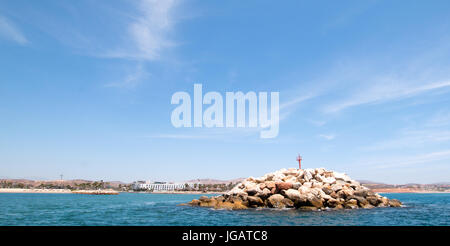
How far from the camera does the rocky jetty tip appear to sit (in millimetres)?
37969

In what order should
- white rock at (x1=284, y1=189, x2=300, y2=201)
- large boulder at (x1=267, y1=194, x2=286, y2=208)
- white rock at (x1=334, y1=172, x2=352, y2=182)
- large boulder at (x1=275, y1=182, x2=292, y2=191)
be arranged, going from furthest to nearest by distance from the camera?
white rock at (x1=334, y1=172, x2=352, y2=182)
large boulder at (x1=275, y1=182, x2=292, y2=191)
large boulder at (x1=267, y1=194, x2=286, y2=208)
white rock at (x1=284, y1=189, x2=300, y2=201)

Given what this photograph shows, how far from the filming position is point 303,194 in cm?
3788

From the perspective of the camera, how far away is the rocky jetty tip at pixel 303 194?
37969 mm

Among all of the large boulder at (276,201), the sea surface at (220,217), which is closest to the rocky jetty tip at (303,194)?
the large boulder at (276,201)

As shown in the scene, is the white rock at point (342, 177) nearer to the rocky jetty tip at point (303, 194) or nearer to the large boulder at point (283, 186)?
the rocky jetty tip at point (303, 194)

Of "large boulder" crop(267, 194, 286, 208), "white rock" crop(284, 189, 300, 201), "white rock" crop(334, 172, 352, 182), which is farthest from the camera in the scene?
"white rock" crop(334, 172, 352, 182)

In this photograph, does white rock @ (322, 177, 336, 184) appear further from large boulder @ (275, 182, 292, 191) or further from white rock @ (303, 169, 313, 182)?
large boulder @ (275, 182, 292, 191)

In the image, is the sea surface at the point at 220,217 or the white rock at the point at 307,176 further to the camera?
the white rock at the point at 307,176

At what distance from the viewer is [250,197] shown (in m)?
40.3

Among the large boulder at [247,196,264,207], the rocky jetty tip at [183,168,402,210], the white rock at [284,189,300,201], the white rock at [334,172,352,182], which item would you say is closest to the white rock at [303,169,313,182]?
the rocky jetty tip at [183,168,402,210]

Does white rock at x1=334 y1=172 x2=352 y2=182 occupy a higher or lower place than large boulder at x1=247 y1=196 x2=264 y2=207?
higher
